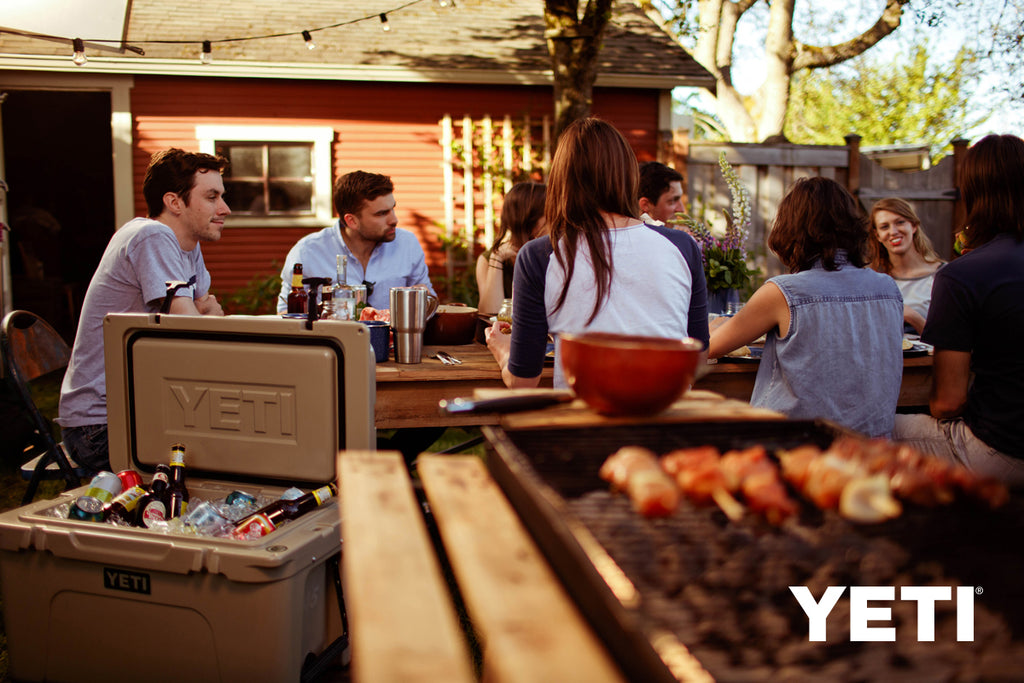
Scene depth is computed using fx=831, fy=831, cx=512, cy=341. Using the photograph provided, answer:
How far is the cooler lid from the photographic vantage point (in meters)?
2.34

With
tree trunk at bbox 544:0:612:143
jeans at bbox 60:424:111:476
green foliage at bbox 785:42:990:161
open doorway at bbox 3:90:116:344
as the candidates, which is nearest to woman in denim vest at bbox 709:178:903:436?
jeans at bbox 60:424:111:476

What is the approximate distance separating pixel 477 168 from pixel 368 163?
1349 millimetres

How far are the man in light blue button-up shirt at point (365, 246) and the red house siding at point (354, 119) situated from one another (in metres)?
5.54

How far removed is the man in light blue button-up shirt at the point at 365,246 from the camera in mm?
4457

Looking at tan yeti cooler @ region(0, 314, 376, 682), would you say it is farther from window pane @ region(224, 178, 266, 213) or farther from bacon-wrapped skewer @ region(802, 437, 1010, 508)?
window pane @ region(224, 178, 266, 213)

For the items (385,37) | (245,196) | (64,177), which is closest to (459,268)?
(245,196)

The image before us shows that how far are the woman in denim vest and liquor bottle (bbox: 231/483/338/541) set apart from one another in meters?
1.48

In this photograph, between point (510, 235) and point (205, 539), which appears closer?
point (205, 539)

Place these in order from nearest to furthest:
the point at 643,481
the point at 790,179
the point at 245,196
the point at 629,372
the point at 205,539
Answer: the point at 643,481 < the point at 629,372 < the point at 205,539 < the point at 245,196 < the point at 790,179

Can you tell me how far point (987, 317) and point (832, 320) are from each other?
0.52 meters

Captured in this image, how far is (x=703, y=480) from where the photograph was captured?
114cm

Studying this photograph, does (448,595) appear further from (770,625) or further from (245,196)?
(245,196)

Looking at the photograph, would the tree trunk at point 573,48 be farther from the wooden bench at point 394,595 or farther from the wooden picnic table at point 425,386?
the wooden bench at point 394,595

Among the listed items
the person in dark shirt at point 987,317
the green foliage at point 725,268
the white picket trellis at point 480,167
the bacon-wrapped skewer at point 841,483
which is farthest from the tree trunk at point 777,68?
the bacon-wrapped skewer at point 841,483
